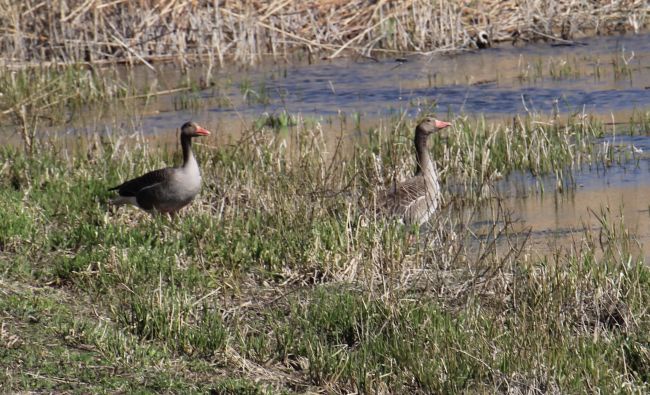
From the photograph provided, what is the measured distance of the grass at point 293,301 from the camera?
5.97m

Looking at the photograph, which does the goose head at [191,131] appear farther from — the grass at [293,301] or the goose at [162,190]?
the grass at [293,301]

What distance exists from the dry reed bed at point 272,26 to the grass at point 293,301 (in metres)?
9.07

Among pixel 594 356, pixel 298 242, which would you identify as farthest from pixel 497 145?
pixel 594 356

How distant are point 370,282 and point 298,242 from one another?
40.3 inches

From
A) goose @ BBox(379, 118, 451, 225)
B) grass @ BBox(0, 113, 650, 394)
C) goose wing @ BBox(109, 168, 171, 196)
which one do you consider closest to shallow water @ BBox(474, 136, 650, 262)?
grass @ BBox(0, 113, 650, 394)

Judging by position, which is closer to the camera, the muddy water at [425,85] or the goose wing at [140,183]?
the goose wing at [140,183]

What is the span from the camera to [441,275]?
741cm

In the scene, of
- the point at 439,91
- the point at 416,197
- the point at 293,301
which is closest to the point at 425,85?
the point at 439,91

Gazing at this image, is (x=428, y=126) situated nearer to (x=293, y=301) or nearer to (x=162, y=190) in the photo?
(x=162, y=190)

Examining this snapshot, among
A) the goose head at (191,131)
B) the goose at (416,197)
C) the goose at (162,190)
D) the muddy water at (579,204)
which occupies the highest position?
the goose head at (191,131)

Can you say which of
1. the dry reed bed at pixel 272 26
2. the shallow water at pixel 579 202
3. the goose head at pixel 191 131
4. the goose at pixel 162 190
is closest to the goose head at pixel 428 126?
the shallow water at pixel 579 202

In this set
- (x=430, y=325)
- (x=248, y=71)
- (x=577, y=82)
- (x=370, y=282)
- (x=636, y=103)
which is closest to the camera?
(x=430, y=325)

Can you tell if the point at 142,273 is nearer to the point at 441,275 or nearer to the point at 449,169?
the point at 441,275

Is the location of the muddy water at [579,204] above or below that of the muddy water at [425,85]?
below
